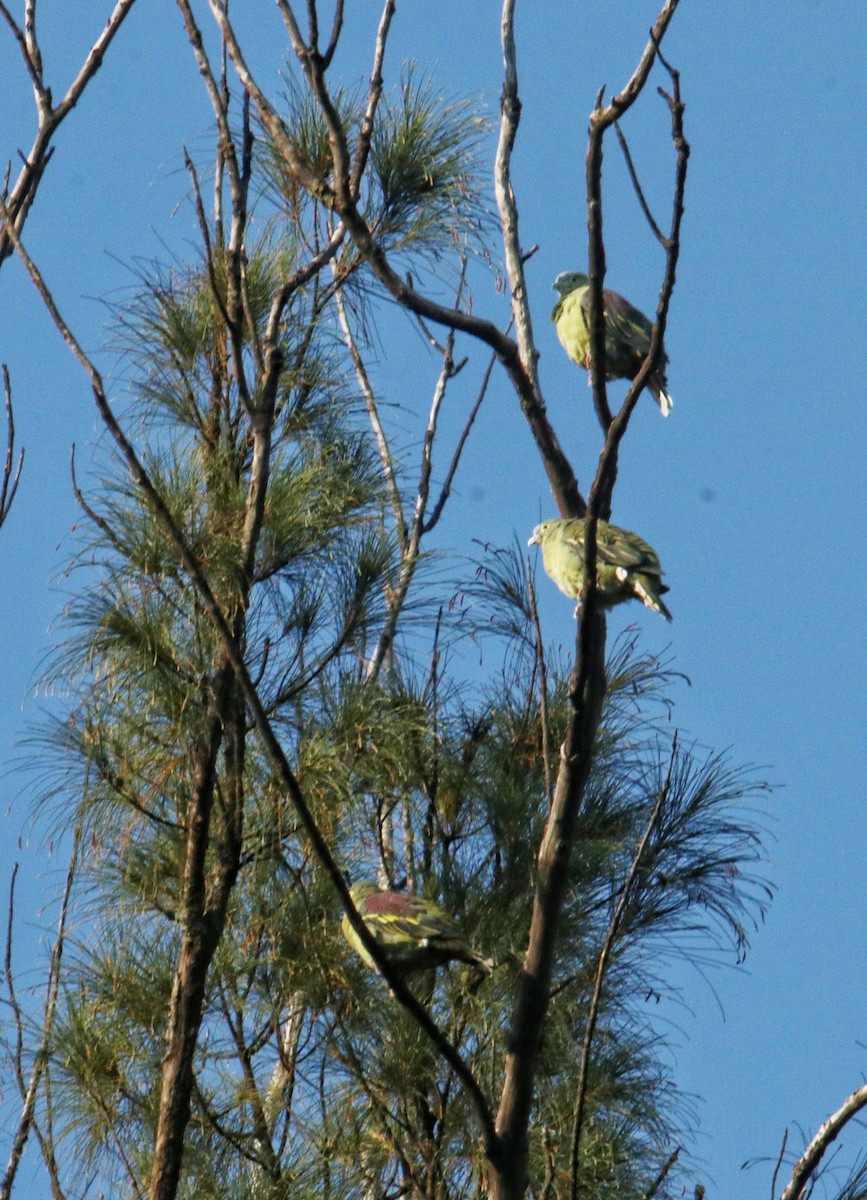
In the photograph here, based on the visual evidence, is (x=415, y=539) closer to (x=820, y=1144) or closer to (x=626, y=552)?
(x=626, y=552)

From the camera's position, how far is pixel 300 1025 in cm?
357

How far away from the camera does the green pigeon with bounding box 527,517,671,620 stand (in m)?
3.62

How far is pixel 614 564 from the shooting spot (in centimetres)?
362

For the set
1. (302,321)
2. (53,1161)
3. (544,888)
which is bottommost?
(53,1161)

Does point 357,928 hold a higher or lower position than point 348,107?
lower

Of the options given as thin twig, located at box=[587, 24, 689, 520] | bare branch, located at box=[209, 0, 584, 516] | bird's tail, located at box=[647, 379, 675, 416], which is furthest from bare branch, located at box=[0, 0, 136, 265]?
bird's tail, located at box=[647, 379, 675, 416]

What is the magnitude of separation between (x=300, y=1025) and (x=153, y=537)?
1189 mm

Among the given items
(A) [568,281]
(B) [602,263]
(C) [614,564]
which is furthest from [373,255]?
(A) [568,281]

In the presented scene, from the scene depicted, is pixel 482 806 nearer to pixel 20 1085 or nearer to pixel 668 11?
pixel 20 1085

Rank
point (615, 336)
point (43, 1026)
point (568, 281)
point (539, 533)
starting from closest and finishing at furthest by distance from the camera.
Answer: point (43, 1026)
point (539, 533)
point (615, 336)
point (568, 281)

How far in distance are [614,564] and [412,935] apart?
97cm

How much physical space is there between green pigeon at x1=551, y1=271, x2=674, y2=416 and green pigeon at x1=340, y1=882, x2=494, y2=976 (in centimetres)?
166

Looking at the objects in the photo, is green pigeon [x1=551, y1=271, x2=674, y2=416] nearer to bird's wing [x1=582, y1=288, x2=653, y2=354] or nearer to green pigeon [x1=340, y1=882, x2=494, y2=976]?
bird's wing [x1=582, y1=288, x2=653, y2=354]

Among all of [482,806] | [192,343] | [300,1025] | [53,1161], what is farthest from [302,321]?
[53,1161]
